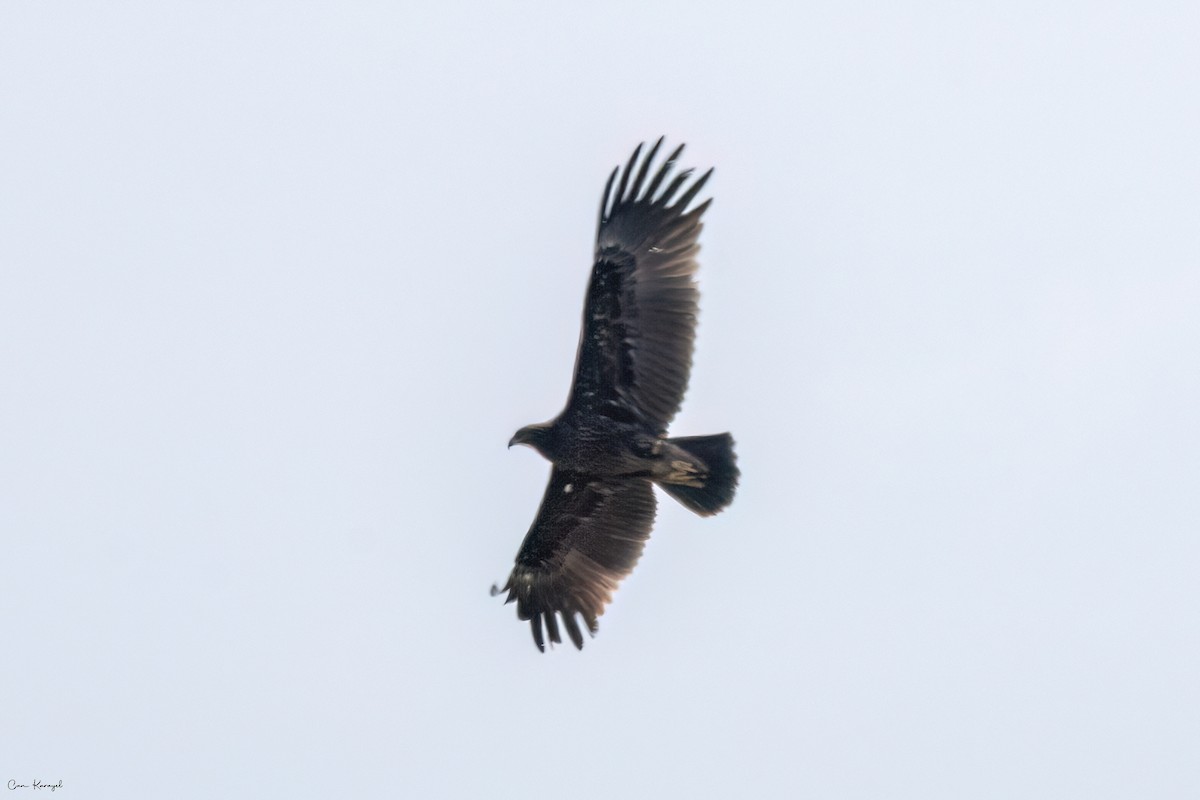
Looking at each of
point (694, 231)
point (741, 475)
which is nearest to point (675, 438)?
point (741, 475)

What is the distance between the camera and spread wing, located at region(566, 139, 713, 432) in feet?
46.9

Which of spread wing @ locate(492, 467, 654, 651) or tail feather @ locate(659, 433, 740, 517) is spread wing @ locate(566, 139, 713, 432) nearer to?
tail feather @ locate(659, 433, 740, 517)

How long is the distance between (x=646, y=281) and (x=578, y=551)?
2714 millimetres

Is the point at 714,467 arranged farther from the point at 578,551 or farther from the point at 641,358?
the point at 578,551

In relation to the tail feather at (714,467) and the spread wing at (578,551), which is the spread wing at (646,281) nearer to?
the tail feather at (714,467)

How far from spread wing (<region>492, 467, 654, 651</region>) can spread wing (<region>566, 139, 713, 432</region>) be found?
1552 millimetres

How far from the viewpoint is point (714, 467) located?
14469 millimetres

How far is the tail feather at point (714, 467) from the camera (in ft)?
47.4

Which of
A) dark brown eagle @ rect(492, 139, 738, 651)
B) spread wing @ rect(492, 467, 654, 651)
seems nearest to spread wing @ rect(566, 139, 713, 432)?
dark brown eagle @ rect(492, 139, 738, 651)

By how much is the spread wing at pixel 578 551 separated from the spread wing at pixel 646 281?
1552 millimetres

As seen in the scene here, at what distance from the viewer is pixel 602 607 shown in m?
15.7

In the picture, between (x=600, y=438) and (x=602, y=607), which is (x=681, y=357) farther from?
(x=602, y=607)

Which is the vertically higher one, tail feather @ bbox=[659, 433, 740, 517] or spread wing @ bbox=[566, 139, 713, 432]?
spread wing @ bbox=[566, 139, 713, 432]

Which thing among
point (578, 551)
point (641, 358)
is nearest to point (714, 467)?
point (641, 358)
